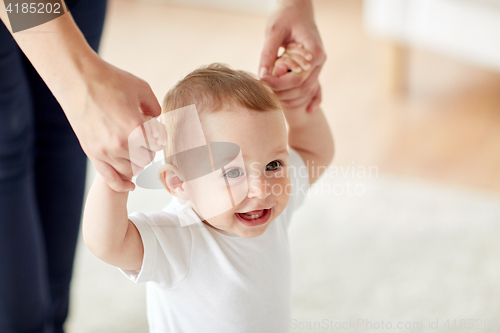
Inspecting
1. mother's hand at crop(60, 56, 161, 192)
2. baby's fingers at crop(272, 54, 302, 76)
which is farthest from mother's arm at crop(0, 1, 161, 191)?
baby's fingers at crop(272, 54, 302, 76)

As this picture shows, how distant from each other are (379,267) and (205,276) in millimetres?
600

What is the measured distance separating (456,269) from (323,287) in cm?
30

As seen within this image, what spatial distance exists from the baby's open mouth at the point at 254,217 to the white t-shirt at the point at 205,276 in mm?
50

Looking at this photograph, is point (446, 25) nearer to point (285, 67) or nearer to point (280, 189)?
point (285, 67)

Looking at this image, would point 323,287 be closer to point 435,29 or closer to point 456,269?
point 456,269

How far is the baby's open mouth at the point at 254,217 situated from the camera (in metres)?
0.62

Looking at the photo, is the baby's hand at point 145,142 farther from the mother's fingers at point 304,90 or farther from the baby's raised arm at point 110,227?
the mother's fingers at point 304,90

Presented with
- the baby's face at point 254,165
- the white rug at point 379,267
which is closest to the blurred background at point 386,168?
the white rug at point 379,267

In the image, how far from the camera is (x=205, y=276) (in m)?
0.64

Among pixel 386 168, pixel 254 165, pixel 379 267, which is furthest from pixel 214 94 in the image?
pixel 386 168

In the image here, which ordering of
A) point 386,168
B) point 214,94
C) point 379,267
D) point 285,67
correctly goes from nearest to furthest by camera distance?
point 214,94 < point 285,67 < point 379,267 < point 386,168

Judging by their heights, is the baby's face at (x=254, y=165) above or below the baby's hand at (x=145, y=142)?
below

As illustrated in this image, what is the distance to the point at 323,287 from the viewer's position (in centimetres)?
108

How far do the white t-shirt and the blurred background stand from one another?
100 mm
